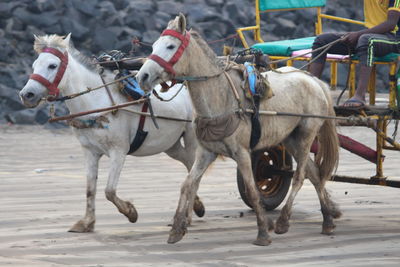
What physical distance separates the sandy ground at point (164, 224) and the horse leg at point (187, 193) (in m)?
0.12

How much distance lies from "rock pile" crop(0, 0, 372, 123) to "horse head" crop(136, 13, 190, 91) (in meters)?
10.5

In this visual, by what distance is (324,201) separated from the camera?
1023cm

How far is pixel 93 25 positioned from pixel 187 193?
1305 cm

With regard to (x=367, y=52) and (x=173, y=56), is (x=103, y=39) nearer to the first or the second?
(x=367, y=52)

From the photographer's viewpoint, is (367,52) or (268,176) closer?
(367,52)

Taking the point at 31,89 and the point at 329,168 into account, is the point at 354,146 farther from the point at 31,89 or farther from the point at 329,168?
the point at 31,89

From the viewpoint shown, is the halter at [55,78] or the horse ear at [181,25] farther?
the halter at [55,78]

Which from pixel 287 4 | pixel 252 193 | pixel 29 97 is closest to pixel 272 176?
pixel 287 4

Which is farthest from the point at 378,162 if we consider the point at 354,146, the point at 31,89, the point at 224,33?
the point at 224,33

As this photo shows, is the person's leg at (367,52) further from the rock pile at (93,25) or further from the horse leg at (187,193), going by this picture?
the rock pile at (93,25)

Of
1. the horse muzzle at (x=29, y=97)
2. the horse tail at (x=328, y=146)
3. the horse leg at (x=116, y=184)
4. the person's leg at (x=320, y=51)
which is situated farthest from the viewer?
the person's leg at (x=320, y=51)

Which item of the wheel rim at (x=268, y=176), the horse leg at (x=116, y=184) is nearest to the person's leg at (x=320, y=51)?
the wheel rim at (x=268, y=176)

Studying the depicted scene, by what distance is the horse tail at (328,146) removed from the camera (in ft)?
34.1

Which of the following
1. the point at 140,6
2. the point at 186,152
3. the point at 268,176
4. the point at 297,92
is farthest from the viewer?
the point at 140,6
